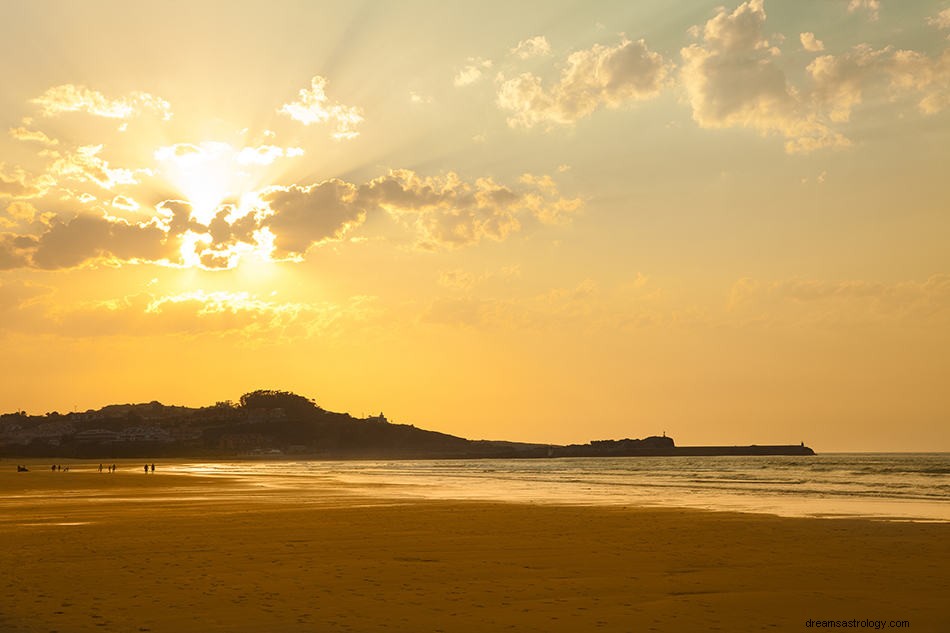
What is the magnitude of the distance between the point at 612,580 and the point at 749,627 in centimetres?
438

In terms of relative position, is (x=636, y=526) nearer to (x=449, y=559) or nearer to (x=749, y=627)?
(x=449, y=559)

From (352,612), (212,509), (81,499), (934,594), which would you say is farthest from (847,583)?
(81,499)

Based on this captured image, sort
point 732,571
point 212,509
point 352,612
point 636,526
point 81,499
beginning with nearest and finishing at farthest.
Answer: point 352,612 → point 732,571 → point 636,526 → point 212,509 → point 81,499

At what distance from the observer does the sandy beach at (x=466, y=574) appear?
43.1 ft

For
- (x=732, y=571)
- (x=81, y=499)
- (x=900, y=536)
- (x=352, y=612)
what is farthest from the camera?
(x=81, y=499)

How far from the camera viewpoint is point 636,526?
94.0 feet

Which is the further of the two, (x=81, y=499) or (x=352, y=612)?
(x=81, y=499)

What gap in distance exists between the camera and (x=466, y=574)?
57.8 feet

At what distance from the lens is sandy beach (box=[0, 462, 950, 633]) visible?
13.1 m

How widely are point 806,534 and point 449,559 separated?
13.0m

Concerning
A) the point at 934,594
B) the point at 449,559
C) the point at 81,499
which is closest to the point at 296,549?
the point at 449,559

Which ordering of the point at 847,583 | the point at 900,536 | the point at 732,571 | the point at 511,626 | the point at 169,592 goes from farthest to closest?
the point at 900,536
the point at 732,571
the point at 847,583
the point at 169,592
the point at 511,626

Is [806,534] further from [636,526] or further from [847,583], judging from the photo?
[847,583]

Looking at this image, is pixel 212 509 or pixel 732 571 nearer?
pixel 732 571
